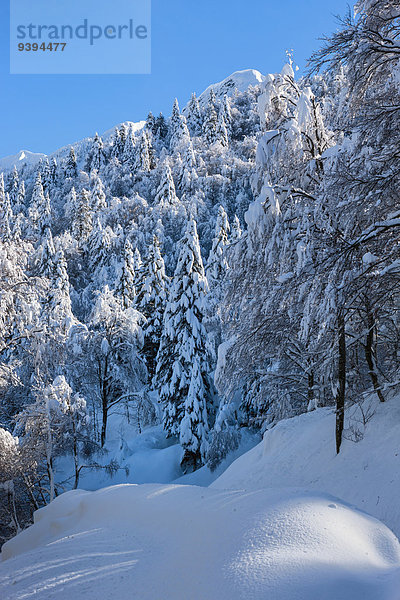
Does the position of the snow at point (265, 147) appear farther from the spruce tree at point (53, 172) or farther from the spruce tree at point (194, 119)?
the spruce tree at point (53, 172)

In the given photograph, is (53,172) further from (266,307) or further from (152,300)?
(266,307)

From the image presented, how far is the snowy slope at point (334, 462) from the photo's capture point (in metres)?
5.64

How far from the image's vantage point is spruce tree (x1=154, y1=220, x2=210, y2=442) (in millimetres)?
20656

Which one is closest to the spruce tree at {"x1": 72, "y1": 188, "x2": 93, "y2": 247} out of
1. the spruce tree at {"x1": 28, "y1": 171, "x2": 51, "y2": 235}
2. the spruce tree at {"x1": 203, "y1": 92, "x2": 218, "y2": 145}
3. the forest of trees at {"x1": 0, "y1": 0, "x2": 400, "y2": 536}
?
the spruce tree at {"x1": 28, "y1": 171, "x2": 51, "y2": 235}

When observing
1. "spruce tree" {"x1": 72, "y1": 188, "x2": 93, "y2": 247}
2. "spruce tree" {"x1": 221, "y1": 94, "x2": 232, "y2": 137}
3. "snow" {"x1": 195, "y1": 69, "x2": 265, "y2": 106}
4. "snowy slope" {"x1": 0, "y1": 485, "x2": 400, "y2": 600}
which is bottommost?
"snowy slope" {"x1": 0, "y1": 485, "x2": 400, "y2": 600}

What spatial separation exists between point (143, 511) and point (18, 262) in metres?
7.78

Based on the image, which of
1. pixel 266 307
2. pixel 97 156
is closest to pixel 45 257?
pixel 266 307

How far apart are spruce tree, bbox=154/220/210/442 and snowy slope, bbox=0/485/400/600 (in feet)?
51.3

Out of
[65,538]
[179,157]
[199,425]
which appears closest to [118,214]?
[179,157]

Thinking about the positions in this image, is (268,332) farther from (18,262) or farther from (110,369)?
(110,369)

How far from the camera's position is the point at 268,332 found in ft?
28.2

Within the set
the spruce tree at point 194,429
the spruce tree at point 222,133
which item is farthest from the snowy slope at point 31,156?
the spruce tree at point 194,429

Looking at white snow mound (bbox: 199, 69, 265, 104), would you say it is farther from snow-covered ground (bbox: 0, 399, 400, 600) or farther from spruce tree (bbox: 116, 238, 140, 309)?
snow-covered ground (bbox: 0, 399, 400, 600)

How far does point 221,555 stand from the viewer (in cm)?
330
